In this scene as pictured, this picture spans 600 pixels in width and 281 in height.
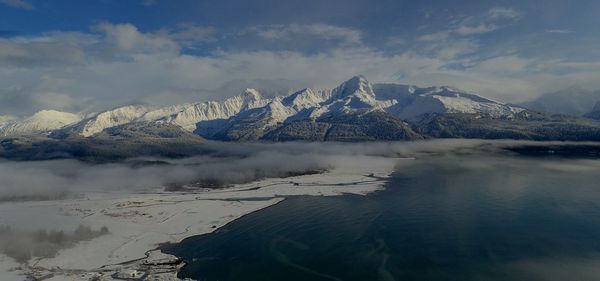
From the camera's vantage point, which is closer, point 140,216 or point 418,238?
point 418,238

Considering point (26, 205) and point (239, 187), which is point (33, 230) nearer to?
point (26, 205)

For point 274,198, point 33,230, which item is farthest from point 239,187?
point 33,230

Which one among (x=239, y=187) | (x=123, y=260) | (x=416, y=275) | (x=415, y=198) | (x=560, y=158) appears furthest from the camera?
(x=560, y=158)

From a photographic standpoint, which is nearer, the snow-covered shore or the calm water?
the calm water

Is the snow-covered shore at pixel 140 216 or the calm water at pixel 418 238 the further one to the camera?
the snow-covered shore at pixel 140 216

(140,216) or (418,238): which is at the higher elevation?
(140,216)
